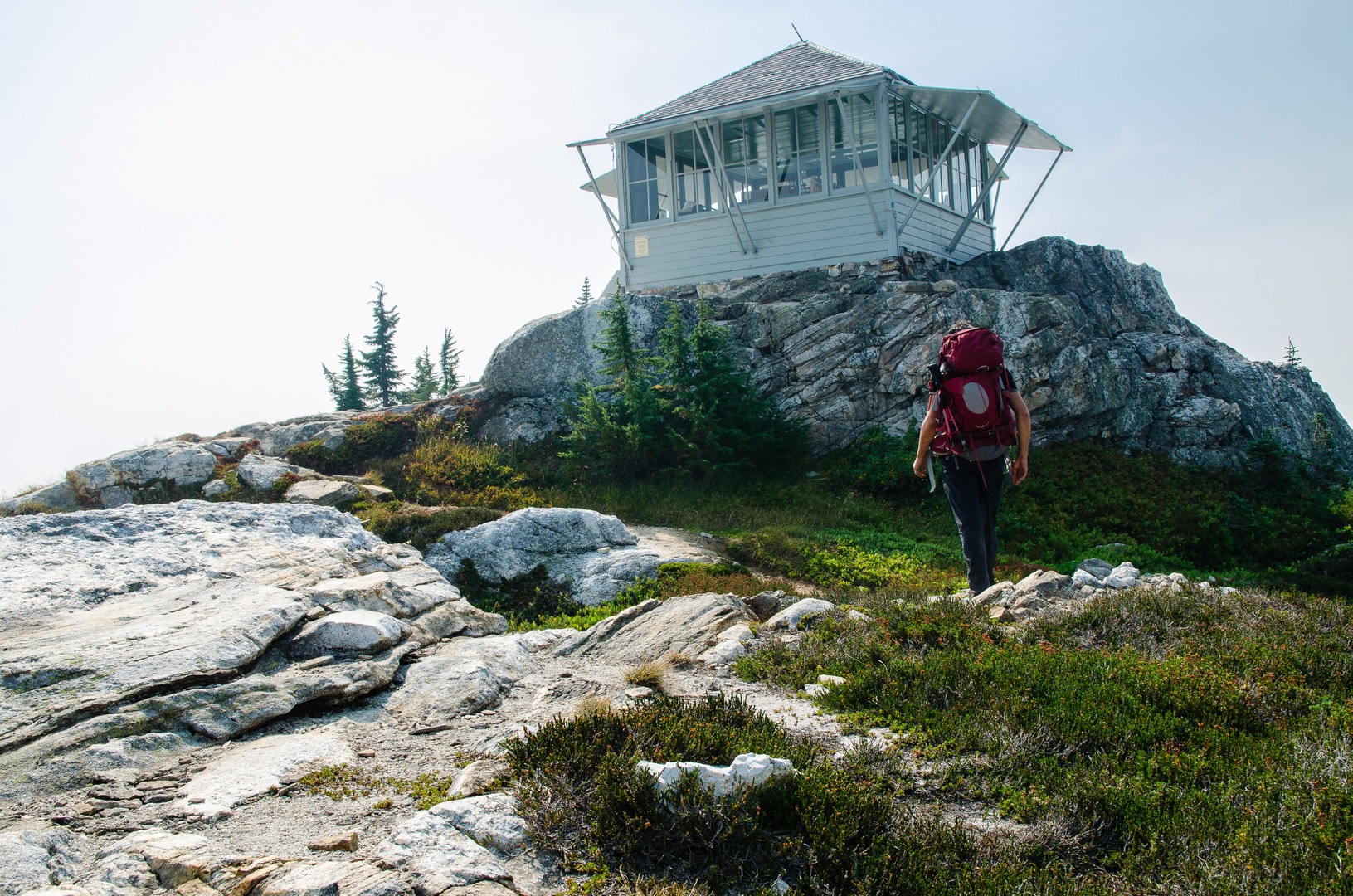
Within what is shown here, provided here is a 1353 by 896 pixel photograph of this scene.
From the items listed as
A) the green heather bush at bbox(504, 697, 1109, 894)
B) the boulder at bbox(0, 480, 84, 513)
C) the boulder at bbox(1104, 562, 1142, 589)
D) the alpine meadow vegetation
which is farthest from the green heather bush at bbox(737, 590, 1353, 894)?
the boulder at bbox(0, 480, 84, 513)

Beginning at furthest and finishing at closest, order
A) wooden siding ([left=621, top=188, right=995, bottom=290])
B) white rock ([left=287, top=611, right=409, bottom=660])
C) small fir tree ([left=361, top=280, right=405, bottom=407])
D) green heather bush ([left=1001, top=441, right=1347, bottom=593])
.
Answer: small fir tree ([left=361, top=280, right=405, bottom=407]), wooden siding ([left=621, top=188, right=995, bottom=290]), green heather bush ([left=1001, top=441, right=1347, bottom=593]), white rock ([left=287, top=611, right=409, bottom=660])

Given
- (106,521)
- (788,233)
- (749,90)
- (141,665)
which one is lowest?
(141,665)

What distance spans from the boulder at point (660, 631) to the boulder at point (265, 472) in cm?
1060

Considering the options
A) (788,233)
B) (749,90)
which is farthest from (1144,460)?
(749,90)

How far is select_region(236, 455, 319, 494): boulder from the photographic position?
1655cm

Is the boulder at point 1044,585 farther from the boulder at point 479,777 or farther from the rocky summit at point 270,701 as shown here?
the boulder at point 479,777

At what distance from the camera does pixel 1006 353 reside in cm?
1873

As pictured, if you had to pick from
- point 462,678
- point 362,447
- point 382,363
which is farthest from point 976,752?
point 382,363

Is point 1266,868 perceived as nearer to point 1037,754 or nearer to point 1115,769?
point 1115,769

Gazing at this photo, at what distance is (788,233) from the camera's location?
902 inches

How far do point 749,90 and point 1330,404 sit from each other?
18.0 m

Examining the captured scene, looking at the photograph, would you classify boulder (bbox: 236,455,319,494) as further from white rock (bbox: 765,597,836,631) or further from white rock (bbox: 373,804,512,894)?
white rock (bbox: 373,804,512,894)

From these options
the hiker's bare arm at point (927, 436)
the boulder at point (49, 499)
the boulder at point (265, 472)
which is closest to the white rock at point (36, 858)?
the hiker's bare arm at point (927, 436)

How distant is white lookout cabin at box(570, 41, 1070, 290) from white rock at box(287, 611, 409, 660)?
58.4 feet
